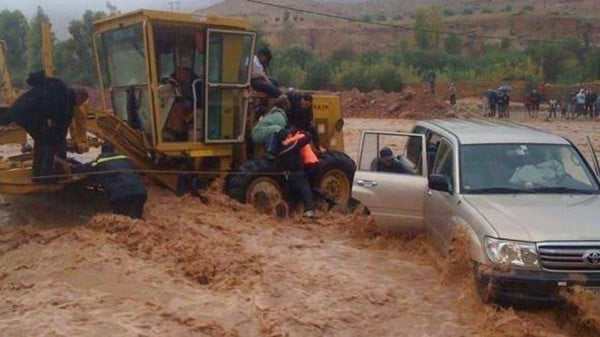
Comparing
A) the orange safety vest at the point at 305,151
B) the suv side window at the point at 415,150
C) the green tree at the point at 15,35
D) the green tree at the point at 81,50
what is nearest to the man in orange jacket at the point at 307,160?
the orange safety vest at the point at 305,151

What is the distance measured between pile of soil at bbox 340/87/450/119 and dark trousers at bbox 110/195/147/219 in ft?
90.4

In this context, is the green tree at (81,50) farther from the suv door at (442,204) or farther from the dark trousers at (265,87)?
the suv door at (442,204)

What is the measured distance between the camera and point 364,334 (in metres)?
7.04

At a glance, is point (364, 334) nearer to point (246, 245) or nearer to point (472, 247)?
point (472, 247)

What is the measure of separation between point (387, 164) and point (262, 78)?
374 centimetres

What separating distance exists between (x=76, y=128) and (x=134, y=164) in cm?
112

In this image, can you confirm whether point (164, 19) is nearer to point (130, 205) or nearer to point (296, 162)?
point (296, 162)

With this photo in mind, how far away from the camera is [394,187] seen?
30.2 feet

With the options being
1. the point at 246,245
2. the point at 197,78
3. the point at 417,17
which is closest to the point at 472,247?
the point at 246,245

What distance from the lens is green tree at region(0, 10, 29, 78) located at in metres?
35.8

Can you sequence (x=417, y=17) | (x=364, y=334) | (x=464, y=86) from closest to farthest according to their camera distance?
1. (x=364, y=334)
2. (x=464, y=86)
3. (x=417, y=17)

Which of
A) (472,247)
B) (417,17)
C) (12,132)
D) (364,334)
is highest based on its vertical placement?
(417,17)

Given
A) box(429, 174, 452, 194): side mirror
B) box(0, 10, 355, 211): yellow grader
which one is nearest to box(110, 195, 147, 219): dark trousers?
box(0, 10, 355, 211): yellow grader

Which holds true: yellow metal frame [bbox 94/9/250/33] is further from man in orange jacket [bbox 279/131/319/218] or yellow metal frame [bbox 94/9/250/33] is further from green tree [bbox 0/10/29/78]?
green tree [bbox 0/10/29/78]
